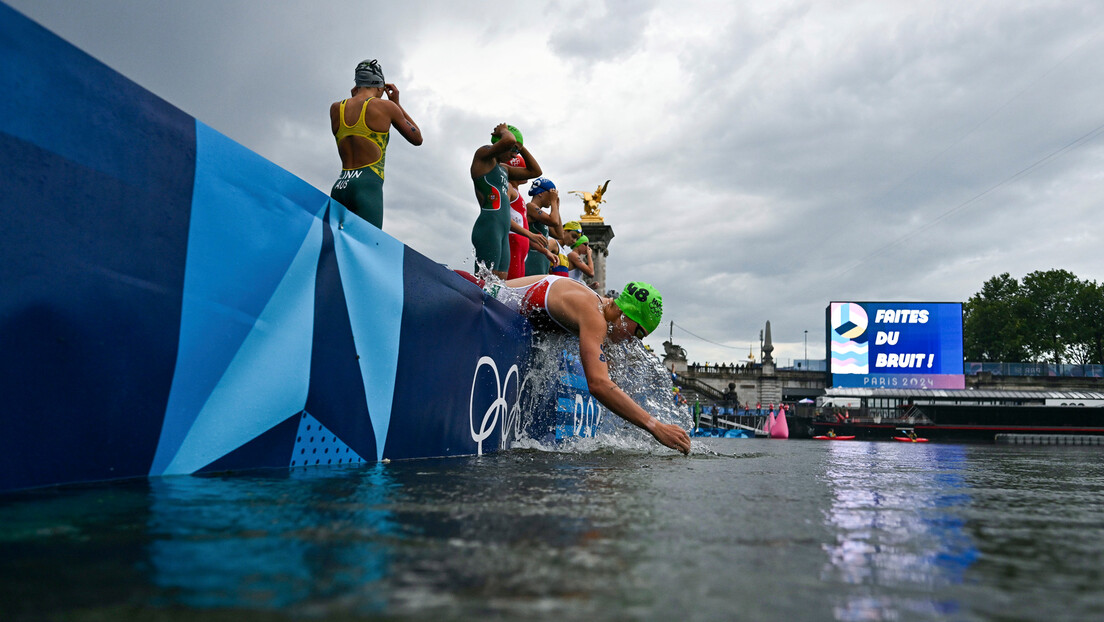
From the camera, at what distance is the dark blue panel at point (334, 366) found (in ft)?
9.12

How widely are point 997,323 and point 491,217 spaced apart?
2501 inches

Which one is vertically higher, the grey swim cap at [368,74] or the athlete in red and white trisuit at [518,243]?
the grey swim cap at [368,74]

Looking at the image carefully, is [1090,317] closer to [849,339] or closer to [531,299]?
[849,339]

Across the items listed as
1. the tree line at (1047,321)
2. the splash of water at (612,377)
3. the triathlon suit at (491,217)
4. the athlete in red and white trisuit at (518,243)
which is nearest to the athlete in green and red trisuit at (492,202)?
the triathlon suit at (491,217)

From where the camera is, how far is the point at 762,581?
3.06 feet

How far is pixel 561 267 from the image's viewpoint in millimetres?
10109

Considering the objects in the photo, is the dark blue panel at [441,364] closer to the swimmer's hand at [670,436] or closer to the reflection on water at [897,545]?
the swimmer's hand at [670,436]

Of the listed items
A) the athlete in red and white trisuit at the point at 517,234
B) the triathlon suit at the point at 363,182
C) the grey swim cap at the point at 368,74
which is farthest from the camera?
the athlete in red and white trisuit at the point at 517,234

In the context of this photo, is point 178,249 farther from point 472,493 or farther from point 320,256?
point 472,493

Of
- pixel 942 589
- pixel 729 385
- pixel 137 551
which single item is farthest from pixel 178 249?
pixel 729 385

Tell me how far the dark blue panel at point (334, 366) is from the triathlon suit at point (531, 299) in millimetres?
1913

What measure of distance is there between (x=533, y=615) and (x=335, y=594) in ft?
0.79

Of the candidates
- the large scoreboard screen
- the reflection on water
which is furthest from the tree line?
the reflection on water

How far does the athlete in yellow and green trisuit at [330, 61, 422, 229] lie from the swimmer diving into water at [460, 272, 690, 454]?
0.86 m
